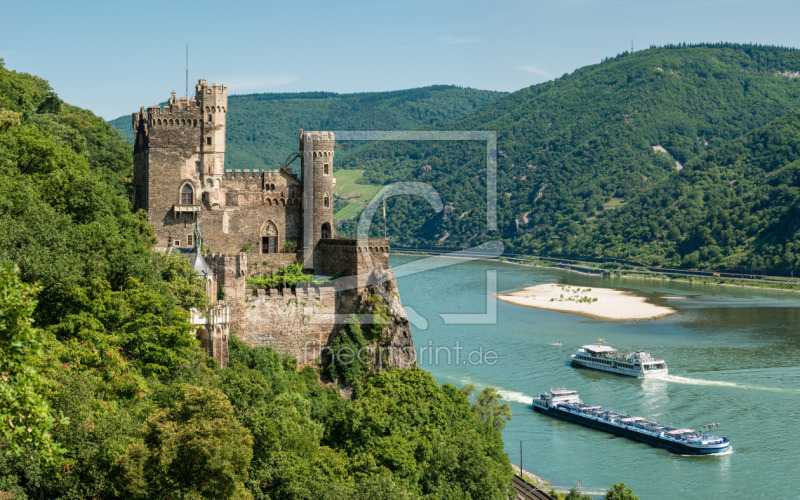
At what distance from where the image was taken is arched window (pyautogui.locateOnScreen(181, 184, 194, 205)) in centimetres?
4669

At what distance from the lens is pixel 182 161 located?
4672 centimetres

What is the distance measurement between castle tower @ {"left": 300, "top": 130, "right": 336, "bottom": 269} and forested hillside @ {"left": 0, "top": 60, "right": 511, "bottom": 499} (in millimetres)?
5979

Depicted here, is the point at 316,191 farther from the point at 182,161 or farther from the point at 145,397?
the point at 145,397

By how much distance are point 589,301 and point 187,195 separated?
73.5 m

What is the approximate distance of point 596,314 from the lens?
103 m

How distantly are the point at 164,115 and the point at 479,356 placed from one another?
124 feet

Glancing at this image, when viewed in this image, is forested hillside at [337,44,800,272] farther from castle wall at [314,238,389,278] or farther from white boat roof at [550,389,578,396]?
castle wall at [314,238,389,278]

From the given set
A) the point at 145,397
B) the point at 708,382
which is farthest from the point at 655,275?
the point at 145,397

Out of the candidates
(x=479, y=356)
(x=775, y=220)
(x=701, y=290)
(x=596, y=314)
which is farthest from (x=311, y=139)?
(x=775, y=220)

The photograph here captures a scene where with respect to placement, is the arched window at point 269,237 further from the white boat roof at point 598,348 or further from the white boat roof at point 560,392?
the white boat roof at point 598,348

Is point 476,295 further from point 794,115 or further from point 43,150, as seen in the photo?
point 794,115

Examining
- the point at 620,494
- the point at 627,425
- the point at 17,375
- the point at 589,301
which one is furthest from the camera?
the point at 589,301

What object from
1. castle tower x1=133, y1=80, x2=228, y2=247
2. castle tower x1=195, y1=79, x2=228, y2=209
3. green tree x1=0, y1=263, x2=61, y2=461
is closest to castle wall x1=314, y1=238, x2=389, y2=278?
castle tower x1=133, y1=80, x2=228, y2=247

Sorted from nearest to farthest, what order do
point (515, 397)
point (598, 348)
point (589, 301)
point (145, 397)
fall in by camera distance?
point (145, 397) → point (515, 397) → point (598, 348) → point (589, 301)
